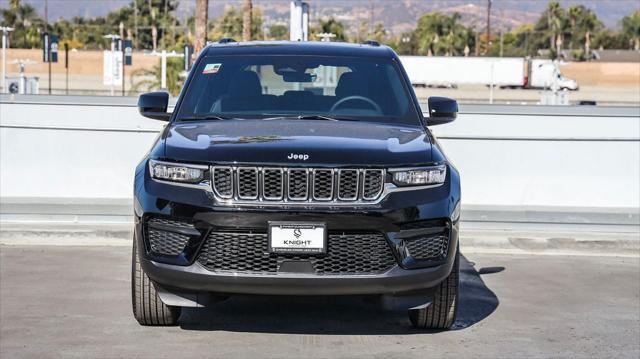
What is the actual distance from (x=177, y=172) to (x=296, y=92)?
1550 mm

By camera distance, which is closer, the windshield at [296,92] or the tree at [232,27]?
the windshield at [296,92]

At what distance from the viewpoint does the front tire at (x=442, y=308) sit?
23.5ft

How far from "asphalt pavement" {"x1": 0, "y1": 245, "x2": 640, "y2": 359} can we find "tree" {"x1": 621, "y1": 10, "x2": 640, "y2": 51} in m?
135

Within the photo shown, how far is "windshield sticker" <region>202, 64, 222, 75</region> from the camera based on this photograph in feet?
26.5

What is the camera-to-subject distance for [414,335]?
7.32 meters

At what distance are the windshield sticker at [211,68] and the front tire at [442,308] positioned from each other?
6.87 feet

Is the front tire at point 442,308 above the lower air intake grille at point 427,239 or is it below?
below

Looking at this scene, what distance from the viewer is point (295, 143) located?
6738 millimetres

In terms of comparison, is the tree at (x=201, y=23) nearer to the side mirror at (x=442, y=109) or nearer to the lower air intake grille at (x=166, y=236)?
the side mirror at (x=442, y=109)

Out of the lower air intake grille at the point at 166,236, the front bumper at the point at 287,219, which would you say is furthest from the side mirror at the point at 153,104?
the lower air intake grille at the point at 166,236

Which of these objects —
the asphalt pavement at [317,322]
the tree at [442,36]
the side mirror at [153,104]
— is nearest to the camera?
the asphalt pavement at [317,322]

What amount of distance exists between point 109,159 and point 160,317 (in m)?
5.49

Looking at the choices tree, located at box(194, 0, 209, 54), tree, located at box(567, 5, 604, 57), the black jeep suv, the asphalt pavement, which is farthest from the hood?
tree, located at box(567, 5, 604, 57)

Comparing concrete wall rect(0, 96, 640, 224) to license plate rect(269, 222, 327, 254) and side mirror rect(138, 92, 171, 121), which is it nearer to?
side mirror rect(138, 92, 171, 121)
